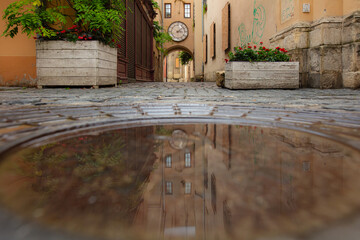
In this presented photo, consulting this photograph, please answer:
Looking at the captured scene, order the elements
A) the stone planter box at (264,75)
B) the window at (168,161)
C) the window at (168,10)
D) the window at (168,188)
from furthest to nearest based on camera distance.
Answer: the window at (168,10)
the stone planter box at (264,75)
the window at (168,161)
the window at (168,188)

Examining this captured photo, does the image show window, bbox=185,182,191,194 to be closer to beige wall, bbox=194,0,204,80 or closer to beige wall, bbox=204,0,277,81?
beige wall, bbox=204,0,277,81

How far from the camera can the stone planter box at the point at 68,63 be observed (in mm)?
5734

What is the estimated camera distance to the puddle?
0.49m

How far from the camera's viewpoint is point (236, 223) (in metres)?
0.49

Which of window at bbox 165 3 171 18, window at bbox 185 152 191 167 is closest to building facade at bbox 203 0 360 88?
window at bbox 185 152 191 167

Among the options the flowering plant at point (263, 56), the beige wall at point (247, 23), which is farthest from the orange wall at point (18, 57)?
the beige wall at point (247, 23)

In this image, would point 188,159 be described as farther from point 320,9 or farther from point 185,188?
point 320,9

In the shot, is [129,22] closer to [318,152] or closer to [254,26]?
[254,26]

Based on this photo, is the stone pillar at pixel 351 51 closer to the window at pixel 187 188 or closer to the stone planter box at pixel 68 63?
the stone planter box at pixel 68 63

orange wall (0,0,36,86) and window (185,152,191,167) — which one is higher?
orange wall (0,0,36,86)

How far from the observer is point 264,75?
18.5 feet

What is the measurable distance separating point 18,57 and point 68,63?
1717 millimetres

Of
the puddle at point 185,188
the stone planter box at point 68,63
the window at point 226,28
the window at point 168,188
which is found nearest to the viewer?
the puddle at point 185,188

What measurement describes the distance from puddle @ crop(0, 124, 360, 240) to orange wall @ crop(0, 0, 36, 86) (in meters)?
6.40
